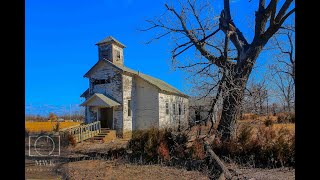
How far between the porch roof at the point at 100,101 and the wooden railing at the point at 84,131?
1278 millimetres

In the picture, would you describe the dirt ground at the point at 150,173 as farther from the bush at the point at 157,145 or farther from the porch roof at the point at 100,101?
the porch roof at the point at 100,101

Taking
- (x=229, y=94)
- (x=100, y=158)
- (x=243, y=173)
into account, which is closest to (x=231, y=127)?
(x=229, y=94)

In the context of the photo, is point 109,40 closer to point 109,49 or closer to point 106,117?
point 109,49

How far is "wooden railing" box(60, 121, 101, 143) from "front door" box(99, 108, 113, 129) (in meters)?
1.53

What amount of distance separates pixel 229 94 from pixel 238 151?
1905mm

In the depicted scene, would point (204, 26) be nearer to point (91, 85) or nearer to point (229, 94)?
point (229, 94)

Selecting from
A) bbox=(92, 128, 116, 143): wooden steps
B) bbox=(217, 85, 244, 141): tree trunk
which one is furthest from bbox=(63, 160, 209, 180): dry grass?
bbox=(92, 128, 116, 143): wooden steps

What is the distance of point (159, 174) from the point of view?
24.0 ft

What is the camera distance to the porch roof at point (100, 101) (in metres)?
18.0

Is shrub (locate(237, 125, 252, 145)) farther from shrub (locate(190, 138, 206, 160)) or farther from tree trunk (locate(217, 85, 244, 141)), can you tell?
shrub (locate(190, 138, 206, 160))

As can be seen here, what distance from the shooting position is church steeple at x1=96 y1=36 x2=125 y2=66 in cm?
1994

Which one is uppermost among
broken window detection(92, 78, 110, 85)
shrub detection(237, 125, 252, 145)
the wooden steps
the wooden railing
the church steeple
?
the church steeple

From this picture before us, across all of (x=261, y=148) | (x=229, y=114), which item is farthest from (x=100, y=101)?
(x=261, y=148)

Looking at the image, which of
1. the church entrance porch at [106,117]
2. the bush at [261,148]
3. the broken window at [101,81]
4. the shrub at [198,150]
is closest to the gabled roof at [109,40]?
the broken window at [101,81]
